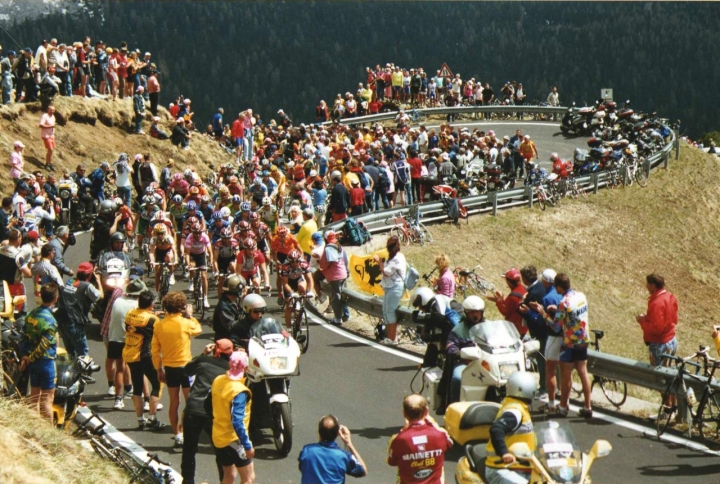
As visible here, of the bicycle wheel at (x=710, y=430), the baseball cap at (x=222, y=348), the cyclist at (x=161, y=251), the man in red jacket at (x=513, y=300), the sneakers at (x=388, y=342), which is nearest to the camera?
the baseball cap at (x=222, y=348)

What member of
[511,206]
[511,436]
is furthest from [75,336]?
[511,206]

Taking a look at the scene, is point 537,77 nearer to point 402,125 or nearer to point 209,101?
point 209,101

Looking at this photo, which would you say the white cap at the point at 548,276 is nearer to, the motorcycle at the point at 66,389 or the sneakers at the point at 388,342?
the sneakers at the point at 388,342

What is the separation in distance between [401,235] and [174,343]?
17.5m

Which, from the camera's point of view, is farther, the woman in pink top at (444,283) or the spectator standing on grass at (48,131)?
the spectator standing on grass at (48,131)

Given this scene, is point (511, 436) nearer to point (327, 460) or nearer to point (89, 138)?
point (327, 460)

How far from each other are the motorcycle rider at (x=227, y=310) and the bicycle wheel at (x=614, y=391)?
4.82 metres

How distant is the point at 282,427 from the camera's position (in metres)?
A: 12.0

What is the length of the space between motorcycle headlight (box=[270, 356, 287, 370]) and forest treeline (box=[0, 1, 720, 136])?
182ft

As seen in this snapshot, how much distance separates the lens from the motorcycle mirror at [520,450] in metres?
8.91

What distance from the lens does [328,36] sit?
76125 mm

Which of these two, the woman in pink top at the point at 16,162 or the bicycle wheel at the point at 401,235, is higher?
the woman in pink top at the point at 16,162

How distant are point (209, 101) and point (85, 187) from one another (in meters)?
42.9

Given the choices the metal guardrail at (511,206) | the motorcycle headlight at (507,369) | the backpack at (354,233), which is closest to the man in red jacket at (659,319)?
the metal guardrail at (511,206)
